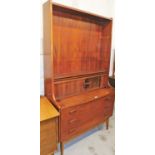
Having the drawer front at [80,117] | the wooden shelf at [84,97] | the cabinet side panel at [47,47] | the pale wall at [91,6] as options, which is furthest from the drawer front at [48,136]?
the pale wall at [91,6]

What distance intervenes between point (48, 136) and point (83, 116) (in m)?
0.51

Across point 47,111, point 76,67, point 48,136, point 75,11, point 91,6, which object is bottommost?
point 48,136

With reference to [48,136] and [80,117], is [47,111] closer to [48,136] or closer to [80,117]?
[48,136]

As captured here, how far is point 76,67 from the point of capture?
6.64 ft

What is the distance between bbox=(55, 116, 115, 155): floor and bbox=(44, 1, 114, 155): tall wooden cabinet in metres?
0.24

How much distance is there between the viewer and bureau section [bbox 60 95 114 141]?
1655mm

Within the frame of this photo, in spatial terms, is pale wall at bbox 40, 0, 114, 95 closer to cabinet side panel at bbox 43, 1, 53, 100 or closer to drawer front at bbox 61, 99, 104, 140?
cabinet side panel at bbox 43, 1, 53, 100

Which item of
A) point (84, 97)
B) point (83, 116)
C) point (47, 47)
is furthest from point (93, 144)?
point (47, 47)
